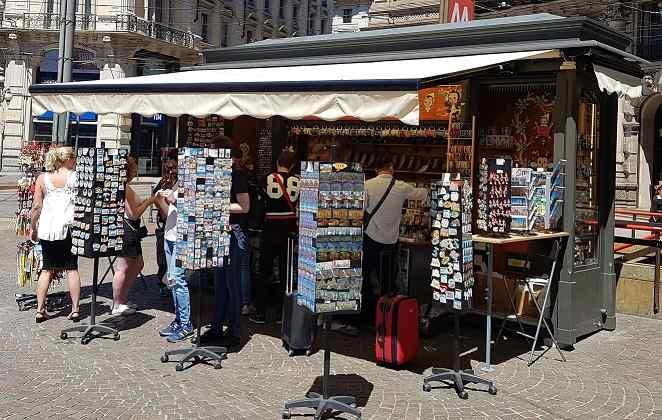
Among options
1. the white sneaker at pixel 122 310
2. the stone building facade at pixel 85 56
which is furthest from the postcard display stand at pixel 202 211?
the stone building facade at pixel 85 56

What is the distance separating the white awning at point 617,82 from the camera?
7.58m

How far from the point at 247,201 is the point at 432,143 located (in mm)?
3598

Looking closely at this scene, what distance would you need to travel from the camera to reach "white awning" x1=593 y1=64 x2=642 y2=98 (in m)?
7.58

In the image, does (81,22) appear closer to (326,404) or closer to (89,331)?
(89,331)

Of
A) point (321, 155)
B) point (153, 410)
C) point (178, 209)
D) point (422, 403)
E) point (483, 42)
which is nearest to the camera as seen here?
point (153, 410)

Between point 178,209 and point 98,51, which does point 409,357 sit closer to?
point 178,209

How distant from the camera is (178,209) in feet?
21.6

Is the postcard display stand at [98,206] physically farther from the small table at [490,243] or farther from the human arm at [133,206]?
the small table at [490,243]

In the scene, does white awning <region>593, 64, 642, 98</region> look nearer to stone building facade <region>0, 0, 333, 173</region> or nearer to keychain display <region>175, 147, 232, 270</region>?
keychain display <region>175, 147, 232, 270</region>

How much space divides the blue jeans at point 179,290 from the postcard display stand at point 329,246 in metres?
2.16

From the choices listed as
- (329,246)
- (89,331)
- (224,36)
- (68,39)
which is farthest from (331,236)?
(224,36)

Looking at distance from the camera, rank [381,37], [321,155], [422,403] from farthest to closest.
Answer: [321,155] < [381,37] < [422,403]

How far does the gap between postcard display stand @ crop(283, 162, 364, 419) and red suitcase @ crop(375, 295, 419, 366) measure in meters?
1.24

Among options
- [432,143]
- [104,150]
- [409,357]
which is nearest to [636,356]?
[409,357]
